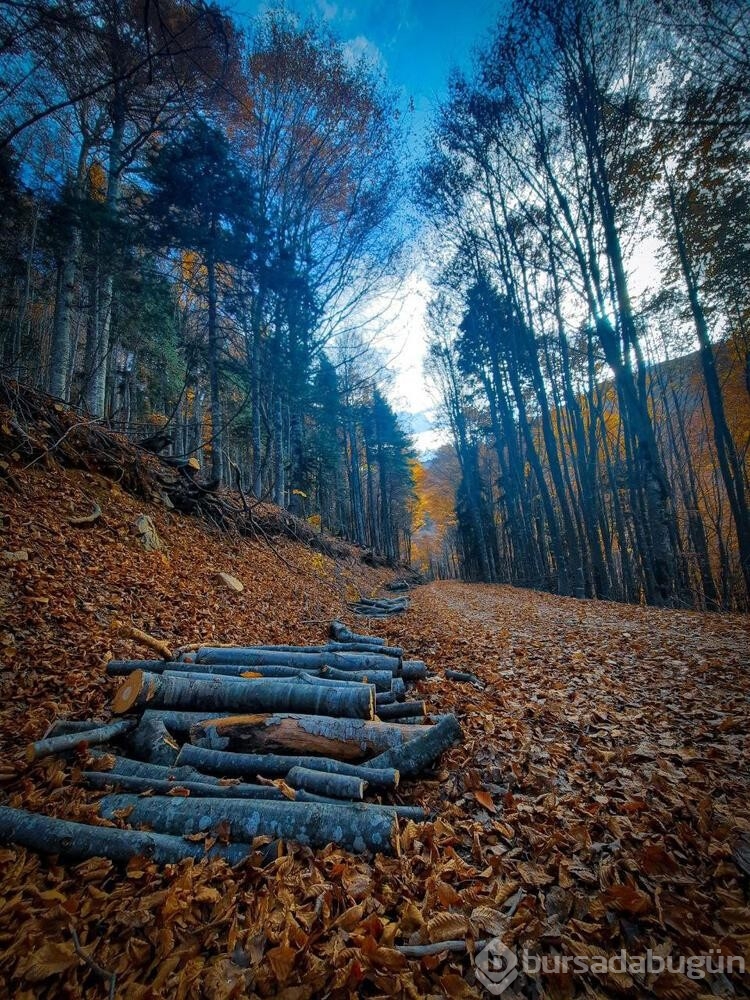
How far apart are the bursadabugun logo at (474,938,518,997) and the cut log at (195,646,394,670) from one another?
2.62 m

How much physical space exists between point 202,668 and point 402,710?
2.04 m

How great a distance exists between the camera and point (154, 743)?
9.14 ft

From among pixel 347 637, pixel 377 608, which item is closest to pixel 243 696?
pixel 347 637

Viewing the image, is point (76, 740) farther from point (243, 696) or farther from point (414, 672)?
point (414, 672)

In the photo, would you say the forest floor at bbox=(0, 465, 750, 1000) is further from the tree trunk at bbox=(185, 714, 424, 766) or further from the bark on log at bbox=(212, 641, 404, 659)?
the bark on log at bbox=(212, 641, 404, 659)

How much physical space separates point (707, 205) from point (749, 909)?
16779mm

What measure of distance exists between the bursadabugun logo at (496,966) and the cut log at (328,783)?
3.17ft

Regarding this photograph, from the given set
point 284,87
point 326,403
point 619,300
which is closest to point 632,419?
point 619,300

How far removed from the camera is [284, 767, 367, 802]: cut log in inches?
93.0

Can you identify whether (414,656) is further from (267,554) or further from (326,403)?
(326,403)

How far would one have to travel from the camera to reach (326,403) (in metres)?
19.9

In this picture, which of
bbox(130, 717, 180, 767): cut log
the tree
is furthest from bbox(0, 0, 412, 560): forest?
bbox(130, 717, 180, 767): cut log

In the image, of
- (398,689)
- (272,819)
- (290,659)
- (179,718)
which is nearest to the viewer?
(272,819)

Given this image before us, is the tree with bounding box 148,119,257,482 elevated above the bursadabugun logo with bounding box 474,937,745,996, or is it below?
above
